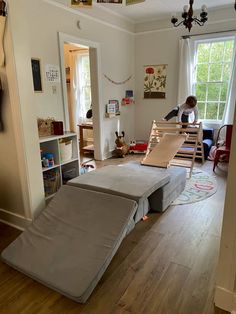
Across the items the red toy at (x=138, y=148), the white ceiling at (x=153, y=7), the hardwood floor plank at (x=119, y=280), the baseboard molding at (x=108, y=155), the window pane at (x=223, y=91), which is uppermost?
the white ceiling at (x=153, y=7)

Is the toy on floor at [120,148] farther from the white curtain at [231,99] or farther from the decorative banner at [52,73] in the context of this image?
the white curtain at [231,99]

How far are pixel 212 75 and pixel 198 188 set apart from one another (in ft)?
9.18

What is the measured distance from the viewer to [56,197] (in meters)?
2.32

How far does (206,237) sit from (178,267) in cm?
54

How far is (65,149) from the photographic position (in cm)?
285

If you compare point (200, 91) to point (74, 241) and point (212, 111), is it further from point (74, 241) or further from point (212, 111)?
point (74, 241)

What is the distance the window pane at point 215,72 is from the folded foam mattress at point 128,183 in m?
3.21

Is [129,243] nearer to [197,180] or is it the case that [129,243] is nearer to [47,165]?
[47,165]

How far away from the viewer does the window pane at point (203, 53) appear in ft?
16.0

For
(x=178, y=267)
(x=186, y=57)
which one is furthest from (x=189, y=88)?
(x=178, y=267)

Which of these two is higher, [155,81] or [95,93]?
[155,81]

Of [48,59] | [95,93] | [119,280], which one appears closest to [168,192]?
[119,280]

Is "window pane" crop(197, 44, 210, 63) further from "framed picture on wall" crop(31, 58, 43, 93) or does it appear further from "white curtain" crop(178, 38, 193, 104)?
"framed picture on wall" crop(31, 58, 43, 93)

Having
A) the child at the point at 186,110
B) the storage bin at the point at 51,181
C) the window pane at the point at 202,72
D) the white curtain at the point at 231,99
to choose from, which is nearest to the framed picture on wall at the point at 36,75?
the storage bin at the point at 51,181
